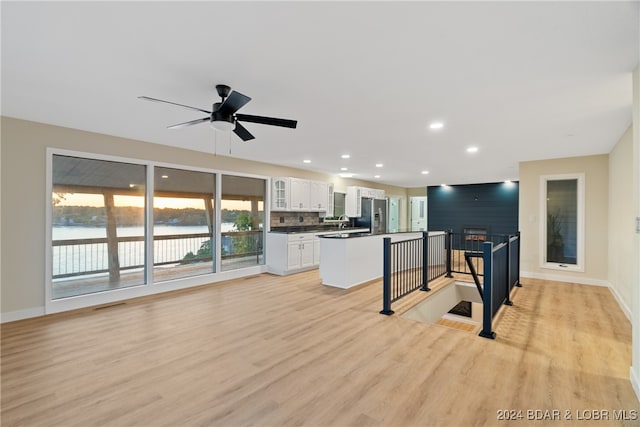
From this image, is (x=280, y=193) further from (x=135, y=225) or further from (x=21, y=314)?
(x=21, y=314)

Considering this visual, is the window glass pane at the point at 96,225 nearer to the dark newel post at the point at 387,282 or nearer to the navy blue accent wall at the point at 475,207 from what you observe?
the dark newel post at the point at 387,282

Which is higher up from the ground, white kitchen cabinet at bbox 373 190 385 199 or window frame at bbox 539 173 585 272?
white kitchen cabinet at bbox 373 190 385 199

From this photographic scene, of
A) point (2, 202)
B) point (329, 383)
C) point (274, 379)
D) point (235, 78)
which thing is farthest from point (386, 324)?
point (2, 202)

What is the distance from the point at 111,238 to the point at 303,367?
12.8 feet

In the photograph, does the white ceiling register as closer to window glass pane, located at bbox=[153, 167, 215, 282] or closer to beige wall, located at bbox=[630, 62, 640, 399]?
beige wall, located at bbox=[630, 62, 640, 399]

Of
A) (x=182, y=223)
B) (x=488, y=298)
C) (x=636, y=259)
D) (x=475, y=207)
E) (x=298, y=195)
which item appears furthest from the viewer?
(x=475, y=207)

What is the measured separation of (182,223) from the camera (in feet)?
18.4

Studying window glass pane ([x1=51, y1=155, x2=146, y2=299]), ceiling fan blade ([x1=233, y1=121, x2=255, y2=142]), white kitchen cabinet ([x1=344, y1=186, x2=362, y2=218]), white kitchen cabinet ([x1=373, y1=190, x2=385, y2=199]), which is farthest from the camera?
white kitchen cabinet ([x1=373, y1=190, x2=385, y2=199])

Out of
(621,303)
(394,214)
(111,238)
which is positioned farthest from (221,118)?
(394,214)

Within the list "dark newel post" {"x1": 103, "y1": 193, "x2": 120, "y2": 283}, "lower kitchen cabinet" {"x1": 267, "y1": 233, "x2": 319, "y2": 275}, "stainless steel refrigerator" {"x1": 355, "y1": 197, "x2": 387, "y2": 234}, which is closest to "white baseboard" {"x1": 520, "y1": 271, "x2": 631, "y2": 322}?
"stainless steel refrigerator" {"x1": 355, "y1": 197, "x2": 387, "y2": 234}

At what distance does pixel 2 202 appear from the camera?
3.73m

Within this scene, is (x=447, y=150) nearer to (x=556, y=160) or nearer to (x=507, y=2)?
(x=556, y=160)

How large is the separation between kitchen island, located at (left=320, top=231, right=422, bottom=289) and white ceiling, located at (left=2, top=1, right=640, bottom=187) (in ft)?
6.75

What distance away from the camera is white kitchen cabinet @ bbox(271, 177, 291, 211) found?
23.1 ft
